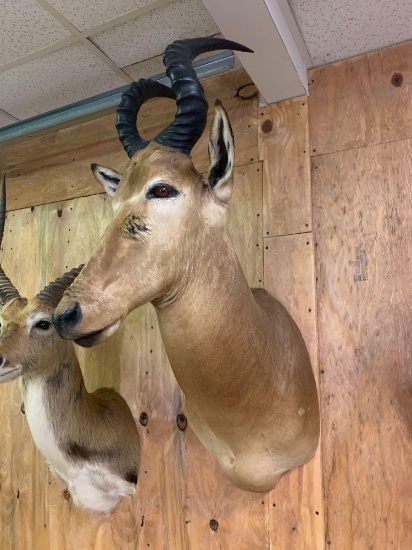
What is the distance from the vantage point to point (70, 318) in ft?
3.57

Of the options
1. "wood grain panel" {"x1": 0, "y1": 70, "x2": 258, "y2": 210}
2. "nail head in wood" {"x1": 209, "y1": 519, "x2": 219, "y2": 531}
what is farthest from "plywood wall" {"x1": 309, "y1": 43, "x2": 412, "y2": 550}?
"nail head in wood" {"x1": 209, "y1": 519, "x2": 219, "y2": 531}

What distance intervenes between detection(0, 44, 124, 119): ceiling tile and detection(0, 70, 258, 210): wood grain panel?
19cm

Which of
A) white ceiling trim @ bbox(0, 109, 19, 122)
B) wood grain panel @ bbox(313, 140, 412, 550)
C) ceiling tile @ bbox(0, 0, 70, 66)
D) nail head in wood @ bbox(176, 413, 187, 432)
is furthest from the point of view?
white ceiling trim @ bbox(0, 109, 19, 122)

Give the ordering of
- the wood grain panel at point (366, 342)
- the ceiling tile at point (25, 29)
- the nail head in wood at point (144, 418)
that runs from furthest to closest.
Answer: the nail head in wood at point (144, 418) → the ceiling tile at point (25, 29) → the wood grain panel at point (366, 342)

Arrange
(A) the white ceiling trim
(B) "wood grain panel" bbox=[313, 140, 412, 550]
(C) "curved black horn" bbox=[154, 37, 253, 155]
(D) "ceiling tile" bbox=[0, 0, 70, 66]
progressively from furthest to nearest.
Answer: (A) the white ceiling trim
(D) "ceiling tile" bbox=[0, 0, 70, 66]
(B) "wood grain panel" bbox=[313, 140, 412, 550]
(C) "curved black horn" bbox=[154, 37, 253, 155]

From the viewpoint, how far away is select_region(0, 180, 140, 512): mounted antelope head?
1862 millimetres

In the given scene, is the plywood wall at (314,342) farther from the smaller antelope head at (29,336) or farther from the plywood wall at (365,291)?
the smaller antelope head at (29,336)

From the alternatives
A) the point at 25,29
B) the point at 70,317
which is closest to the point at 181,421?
the point at 70,317

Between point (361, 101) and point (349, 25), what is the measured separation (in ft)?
0.93

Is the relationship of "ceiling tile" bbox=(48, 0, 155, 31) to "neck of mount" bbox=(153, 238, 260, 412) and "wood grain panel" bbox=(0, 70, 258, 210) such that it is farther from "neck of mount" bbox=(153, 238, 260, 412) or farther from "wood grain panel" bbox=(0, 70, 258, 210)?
"neck of mount" bbox=(153, 238, 260, 412)

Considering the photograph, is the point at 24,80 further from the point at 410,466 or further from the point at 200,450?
the point at 410,466

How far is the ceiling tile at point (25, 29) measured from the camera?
1.71m

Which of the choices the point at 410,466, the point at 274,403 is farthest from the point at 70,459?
the point at 410,466

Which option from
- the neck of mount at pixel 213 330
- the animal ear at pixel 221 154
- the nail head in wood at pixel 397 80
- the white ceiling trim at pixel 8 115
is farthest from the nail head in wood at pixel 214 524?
the white ceiling trim at pixel 8 115
